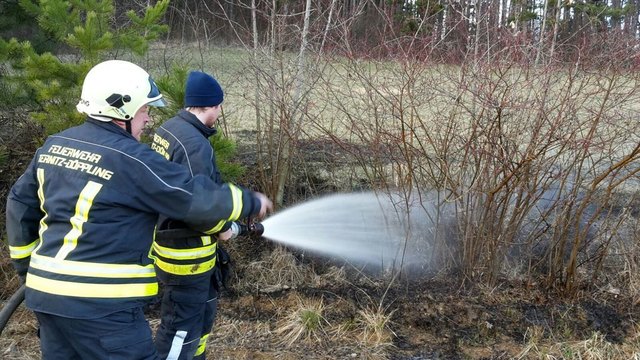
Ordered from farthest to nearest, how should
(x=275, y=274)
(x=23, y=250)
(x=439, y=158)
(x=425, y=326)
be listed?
1. (x=275, y=274)
2. (x=425, y=326)
3. (x=439, y=158)
4. (x=23, y=250)

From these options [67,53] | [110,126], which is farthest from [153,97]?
[67,53]

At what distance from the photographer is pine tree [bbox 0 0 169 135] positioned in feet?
15.9

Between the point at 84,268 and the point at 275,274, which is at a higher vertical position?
the point at 84,268

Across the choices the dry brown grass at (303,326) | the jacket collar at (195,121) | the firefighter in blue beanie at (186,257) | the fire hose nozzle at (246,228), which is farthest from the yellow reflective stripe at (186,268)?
the dry brown grass at (303,326)

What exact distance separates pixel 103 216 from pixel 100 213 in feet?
0.06

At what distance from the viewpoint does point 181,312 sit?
3607 mm

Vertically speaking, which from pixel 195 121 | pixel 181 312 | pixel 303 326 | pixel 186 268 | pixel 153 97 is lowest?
pixel 303 326

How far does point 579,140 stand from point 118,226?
141 inches

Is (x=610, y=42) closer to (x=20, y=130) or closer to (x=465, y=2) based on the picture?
(x=465, y=2)

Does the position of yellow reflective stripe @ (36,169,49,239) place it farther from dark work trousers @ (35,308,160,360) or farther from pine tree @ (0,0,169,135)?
pine tree @ (0,0,169,135)

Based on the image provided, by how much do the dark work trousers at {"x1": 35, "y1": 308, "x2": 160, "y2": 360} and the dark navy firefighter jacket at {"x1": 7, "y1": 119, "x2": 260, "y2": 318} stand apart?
0.05 meters

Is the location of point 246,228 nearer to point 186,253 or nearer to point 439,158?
point 186,253

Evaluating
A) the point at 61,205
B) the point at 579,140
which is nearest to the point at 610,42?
the point at 579,140

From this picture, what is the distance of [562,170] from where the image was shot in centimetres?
502
